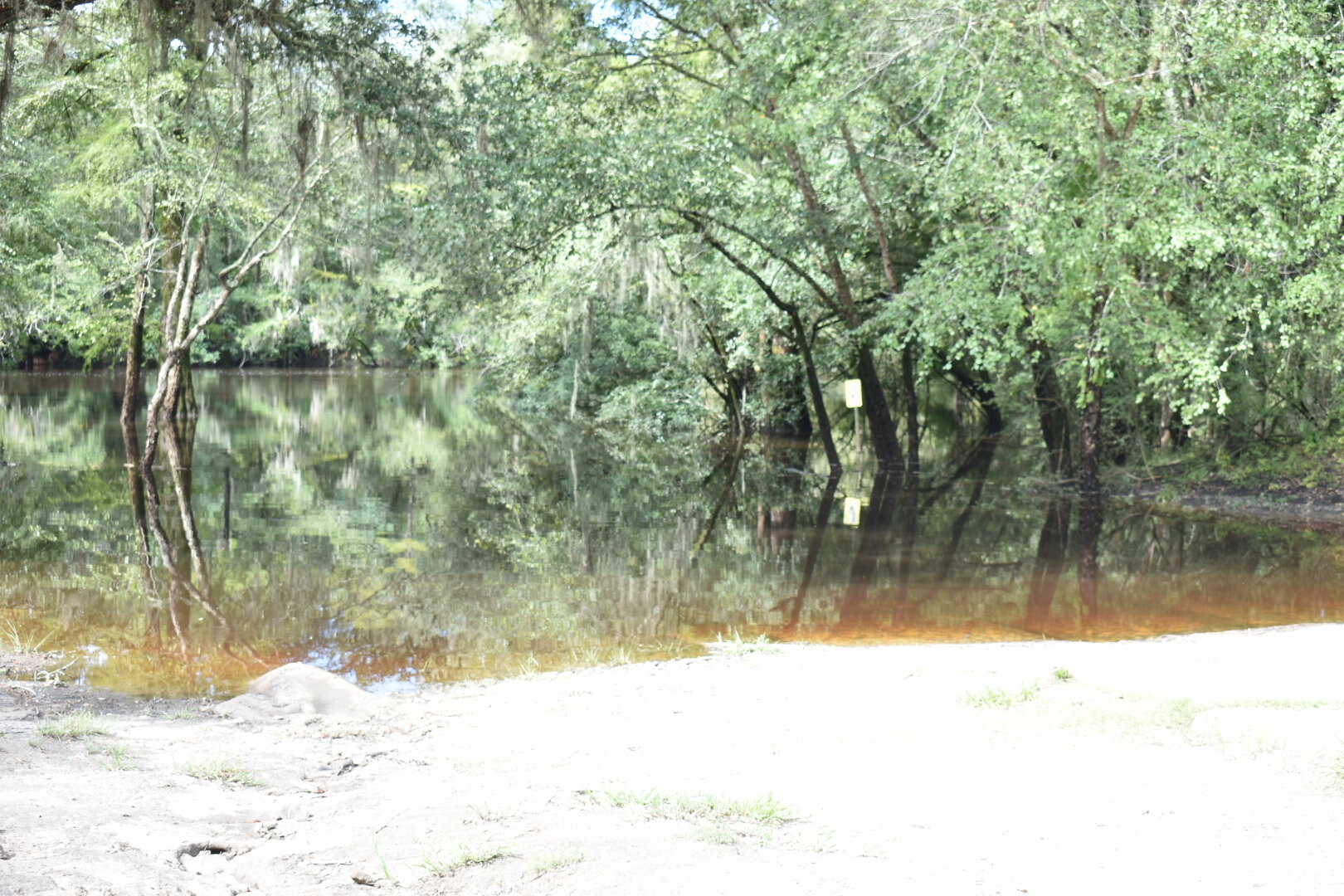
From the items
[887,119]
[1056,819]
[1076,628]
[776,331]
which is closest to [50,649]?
[1056,819]

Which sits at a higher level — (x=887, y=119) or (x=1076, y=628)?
(x=887, y=119)

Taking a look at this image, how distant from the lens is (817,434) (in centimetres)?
2770

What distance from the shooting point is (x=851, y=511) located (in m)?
15.7

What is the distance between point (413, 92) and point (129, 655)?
530 cm

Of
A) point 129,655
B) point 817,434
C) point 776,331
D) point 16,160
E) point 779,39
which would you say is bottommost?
point 129,655

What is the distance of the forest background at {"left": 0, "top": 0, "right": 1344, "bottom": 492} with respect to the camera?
10.8 m

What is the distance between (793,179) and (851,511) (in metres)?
5.21

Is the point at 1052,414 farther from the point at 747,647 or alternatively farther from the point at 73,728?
the point at 73,728

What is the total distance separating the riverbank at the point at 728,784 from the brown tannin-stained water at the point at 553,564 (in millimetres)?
→ 1858

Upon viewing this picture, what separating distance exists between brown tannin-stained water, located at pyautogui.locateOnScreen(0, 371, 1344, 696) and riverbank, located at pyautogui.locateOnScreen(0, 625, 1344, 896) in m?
1.86

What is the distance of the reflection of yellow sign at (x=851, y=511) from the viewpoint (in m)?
14.9

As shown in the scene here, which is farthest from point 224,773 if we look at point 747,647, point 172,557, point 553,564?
point 172,557

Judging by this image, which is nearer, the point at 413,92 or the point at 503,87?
the point at 413,92

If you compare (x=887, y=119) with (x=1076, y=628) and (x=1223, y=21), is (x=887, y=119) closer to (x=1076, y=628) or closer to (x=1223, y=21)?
(x=1223, y=21)
